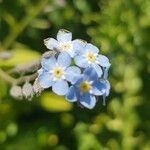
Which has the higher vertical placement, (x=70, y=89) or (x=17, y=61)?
(x=70, y=89)

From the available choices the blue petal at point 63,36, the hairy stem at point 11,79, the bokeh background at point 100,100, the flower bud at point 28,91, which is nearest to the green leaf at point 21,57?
the bokeh background at point 100,100

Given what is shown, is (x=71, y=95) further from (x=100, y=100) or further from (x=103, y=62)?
(x=100, y=100)

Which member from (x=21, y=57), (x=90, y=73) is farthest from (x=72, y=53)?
(x=21, y=57)

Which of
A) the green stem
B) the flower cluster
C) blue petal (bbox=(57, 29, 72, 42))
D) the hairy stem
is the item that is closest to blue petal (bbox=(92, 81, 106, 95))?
the flower cluster

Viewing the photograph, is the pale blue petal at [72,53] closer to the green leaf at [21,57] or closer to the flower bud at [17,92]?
the flower bud at [17,92]

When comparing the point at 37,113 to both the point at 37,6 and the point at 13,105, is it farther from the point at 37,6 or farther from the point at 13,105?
the point at 37,6

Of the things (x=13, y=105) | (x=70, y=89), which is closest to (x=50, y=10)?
(x=13, y=105)

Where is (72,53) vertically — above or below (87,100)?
above
